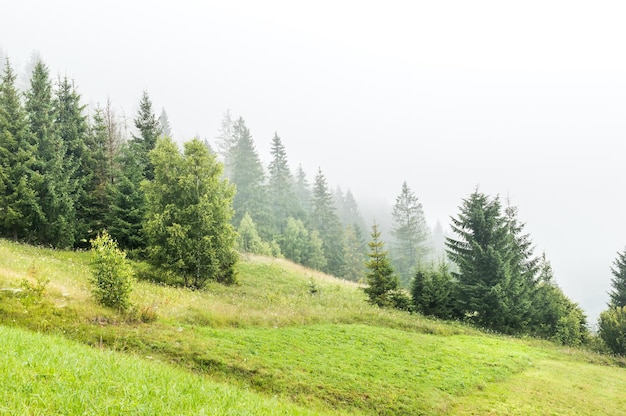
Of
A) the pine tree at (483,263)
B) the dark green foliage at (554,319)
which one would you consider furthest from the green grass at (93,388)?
the dark green foliage at (554,319)

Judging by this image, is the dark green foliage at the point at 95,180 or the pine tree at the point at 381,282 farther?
the dark green foliage at the point at 95,180

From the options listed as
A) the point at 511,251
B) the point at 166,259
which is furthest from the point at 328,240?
the point at 166,259

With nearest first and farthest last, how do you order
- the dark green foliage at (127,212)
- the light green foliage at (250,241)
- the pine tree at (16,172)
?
the pine tree at (16,172), the dark green foliage at (127,212), the light green foliage at (250,241)

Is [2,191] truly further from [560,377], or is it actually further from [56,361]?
[560,377]

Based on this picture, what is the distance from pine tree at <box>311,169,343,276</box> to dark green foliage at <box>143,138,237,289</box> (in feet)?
136

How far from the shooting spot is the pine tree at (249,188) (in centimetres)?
6166

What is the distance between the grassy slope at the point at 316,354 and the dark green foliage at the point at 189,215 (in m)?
2.99

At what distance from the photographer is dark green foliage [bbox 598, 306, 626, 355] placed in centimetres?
2650

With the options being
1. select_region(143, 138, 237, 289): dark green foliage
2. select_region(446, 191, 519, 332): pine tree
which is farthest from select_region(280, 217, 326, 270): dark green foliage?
select_region(143, 138, 237, 289): dark green foliage

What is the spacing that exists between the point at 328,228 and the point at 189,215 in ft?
154

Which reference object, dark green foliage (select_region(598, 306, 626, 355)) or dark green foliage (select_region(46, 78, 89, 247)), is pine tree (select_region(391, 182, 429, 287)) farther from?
dark green foliage (select_region(46, 78, 89, 247))

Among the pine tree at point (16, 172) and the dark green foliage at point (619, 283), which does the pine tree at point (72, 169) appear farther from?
the dark green foliage at point (619, 283)

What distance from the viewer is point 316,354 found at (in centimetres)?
1362

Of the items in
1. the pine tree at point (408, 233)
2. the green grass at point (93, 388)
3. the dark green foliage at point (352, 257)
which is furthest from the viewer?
the pine tree at point (408, 233)
